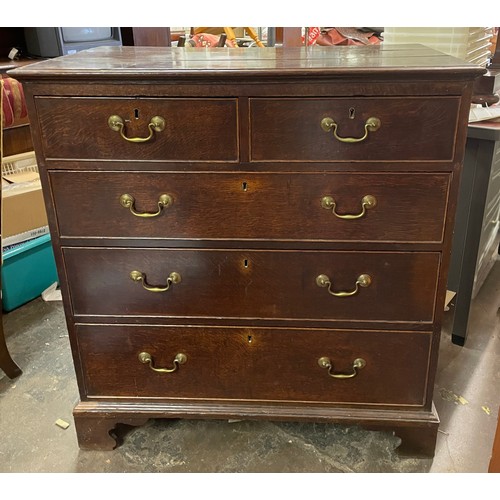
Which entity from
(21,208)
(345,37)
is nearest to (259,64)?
(21,208)

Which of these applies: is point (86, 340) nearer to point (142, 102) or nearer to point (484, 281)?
point (142, 102)

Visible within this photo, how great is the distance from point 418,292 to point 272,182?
45cm

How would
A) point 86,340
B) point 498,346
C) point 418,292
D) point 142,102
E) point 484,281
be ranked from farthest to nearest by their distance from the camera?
point 484,281 → point 498,346 → point 86,340 → point 418,292 → point 142,102

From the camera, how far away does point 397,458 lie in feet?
4.90

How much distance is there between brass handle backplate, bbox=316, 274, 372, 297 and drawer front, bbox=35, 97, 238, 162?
1.19 feet

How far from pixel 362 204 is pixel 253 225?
0.26 meters

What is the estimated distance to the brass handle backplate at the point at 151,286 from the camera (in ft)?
4.34

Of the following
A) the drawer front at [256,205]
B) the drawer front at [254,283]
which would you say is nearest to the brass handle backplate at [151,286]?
the drawer front at [254,283]

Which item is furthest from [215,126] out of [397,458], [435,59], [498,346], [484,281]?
[484,281]

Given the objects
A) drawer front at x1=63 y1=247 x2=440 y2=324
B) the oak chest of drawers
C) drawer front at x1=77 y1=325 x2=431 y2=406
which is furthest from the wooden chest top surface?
drawer front at x1=77 y1=325 x2=431 y2=406

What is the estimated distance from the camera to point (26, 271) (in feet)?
7.22

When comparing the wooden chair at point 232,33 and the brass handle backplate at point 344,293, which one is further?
the wooden chair at point 232,33

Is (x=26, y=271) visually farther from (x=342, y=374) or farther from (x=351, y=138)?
(x=351, y=138)

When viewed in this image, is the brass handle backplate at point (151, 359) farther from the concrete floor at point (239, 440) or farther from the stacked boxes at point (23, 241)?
the stacked boxes at point (23, 241)
